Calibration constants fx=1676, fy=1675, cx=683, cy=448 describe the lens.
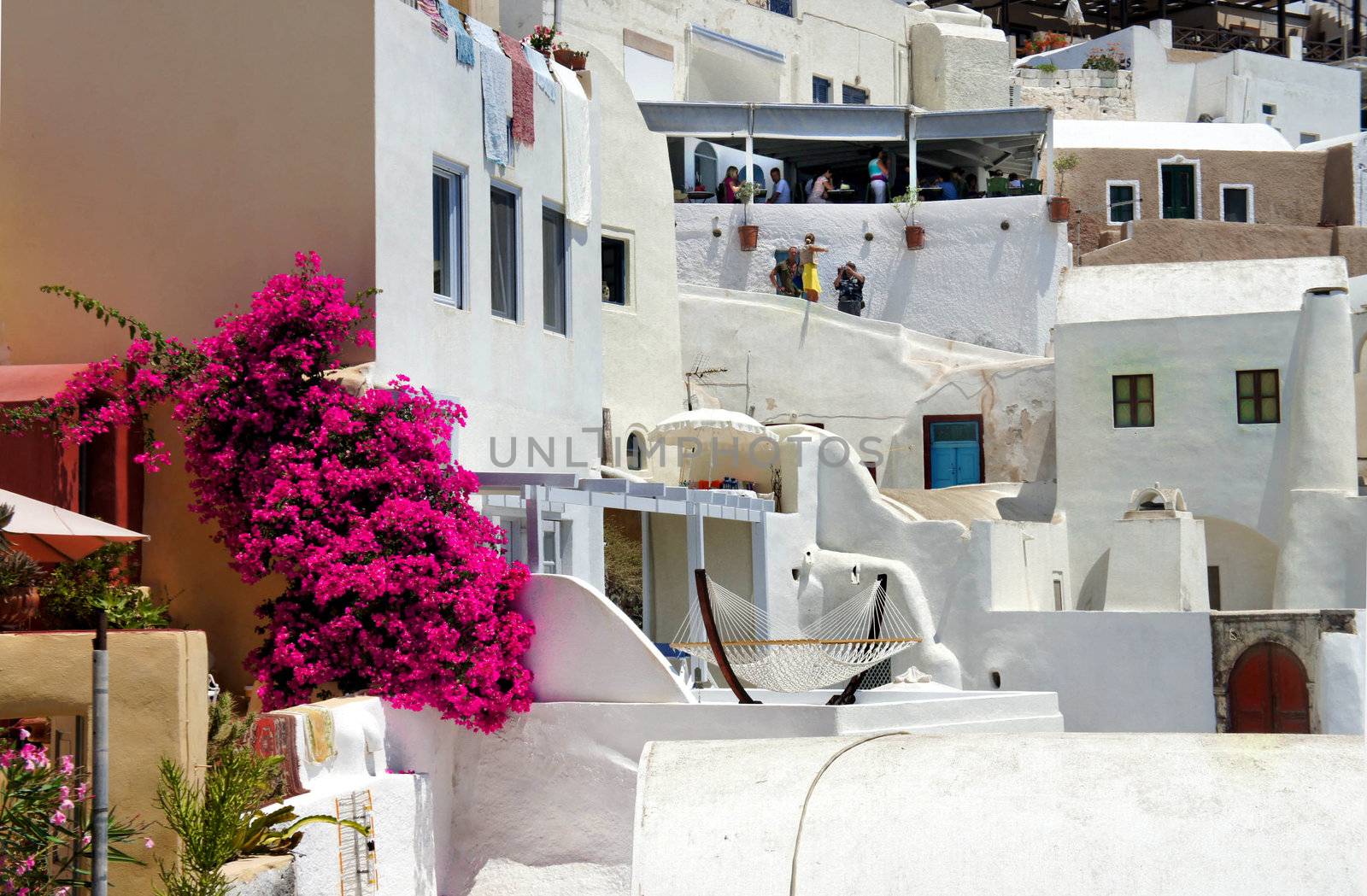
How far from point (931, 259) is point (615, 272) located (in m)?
11.0

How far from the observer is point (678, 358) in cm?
2452

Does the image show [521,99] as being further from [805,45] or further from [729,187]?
[805,45]

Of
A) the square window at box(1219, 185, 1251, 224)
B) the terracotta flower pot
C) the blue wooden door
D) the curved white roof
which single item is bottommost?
the terracotta flower pot

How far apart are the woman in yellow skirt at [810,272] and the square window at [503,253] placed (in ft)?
43.3

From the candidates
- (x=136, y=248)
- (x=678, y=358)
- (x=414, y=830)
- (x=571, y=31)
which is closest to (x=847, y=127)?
(x=571, y=31)

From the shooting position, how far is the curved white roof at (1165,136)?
126 feet

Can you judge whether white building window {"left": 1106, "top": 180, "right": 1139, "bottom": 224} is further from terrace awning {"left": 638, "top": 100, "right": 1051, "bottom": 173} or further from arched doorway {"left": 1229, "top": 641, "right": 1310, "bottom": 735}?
arched doorway {"left": 1229, "top": 641, "right": 1310, "bottom": 735}

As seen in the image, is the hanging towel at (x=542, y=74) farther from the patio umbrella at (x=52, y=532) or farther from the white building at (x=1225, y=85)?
the white building at (x=1225, y=85)

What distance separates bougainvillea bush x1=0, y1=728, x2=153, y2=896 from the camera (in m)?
8.91

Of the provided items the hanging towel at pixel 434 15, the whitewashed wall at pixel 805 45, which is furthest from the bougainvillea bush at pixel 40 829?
the whitewashed wall at pixel 805 45

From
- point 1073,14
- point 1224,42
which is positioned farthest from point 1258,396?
point 1224,42

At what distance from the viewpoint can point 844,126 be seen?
34.0m

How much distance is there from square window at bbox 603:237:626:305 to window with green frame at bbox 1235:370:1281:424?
32.6 feet

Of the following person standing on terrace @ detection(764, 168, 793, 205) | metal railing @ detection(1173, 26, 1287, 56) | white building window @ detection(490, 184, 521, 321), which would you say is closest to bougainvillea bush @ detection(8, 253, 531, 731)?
white building window @ detection(490, 184, 521, 321)
